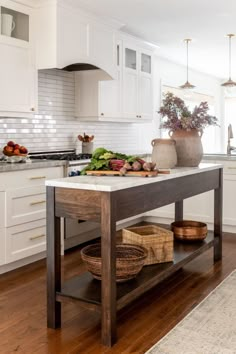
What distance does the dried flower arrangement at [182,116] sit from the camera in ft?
11.6

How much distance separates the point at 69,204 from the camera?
2404mm

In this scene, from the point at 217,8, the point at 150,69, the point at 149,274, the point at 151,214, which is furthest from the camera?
the point at 150,69

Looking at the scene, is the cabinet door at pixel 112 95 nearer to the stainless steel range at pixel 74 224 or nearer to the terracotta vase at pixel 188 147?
the stainless steel range at pixel 74 224

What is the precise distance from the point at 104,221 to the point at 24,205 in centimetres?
153

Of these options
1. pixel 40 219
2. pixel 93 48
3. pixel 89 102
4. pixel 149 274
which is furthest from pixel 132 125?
pixel 149 274

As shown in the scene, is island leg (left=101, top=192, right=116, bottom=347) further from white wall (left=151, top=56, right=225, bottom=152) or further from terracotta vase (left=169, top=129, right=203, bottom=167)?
white wall (left=151, top=56, right=225, bottom=152)

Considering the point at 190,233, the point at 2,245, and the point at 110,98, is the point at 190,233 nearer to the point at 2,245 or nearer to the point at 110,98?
the point at 2,245

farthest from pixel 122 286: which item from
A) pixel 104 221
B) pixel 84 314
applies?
pixel 104 221

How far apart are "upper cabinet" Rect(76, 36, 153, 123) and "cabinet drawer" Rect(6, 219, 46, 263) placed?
1.74 m

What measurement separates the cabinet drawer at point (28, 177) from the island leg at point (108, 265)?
1.39m

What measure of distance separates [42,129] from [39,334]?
2.59 m

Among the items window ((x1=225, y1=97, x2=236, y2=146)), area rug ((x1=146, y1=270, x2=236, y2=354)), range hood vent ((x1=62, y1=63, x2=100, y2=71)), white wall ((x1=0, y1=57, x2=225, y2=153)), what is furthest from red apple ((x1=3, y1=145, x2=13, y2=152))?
window ((x1=225, y1=97, x2=236, y2=146))

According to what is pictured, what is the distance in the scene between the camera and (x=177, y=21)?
16.1 feet

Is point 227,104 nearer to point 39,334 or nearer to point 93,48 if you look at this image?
point 93,48
